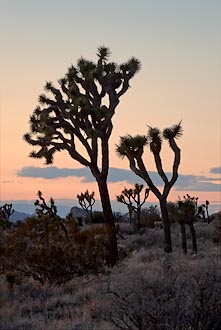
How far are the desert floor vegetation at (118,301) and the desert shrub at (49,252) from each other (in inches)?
10.4

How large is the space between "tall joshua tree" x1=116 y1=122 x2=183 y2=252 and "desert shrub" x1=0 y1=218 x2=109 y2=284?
506 cm

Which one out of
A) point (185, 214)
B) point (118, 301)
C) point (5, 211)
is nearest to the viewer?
point (118, 301)

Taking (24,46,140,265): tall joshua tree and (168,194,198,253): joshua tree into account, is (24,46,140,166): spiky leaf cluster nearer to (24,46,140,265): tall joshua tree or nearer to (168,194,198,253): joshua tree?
(24,46,140,265): tall joshua tree

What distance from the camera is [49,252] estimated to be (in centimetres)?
1383

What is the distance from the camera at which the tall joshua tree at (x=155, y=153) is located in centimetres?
1930

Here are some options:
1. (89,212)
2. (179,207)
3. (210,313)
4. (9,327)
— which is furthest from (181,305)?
(89,212)

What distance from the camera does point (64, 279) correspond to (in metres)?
13.9

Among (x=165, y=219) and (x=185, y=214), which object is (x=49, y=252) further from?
(x=185, y=214)

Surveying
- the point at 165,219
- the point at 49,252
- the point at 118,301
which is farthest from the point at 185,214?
the point at 118,301

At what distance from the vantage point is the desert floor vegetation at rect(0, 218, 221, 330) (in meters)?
6.77

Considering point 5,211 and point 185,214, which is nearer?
point 185,214

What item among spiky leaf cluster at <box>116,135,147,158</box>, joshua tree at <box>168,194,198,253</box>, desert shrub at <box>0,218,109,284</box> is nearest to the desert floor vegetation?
desert shrub at <box>0,218,109,284</box>

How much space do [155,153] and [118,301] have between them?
12618 millimetres

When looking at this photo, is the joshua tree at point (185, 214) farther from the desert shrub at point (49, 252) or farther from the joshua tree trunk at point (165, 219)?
the desert shrub at point (49, 252)
